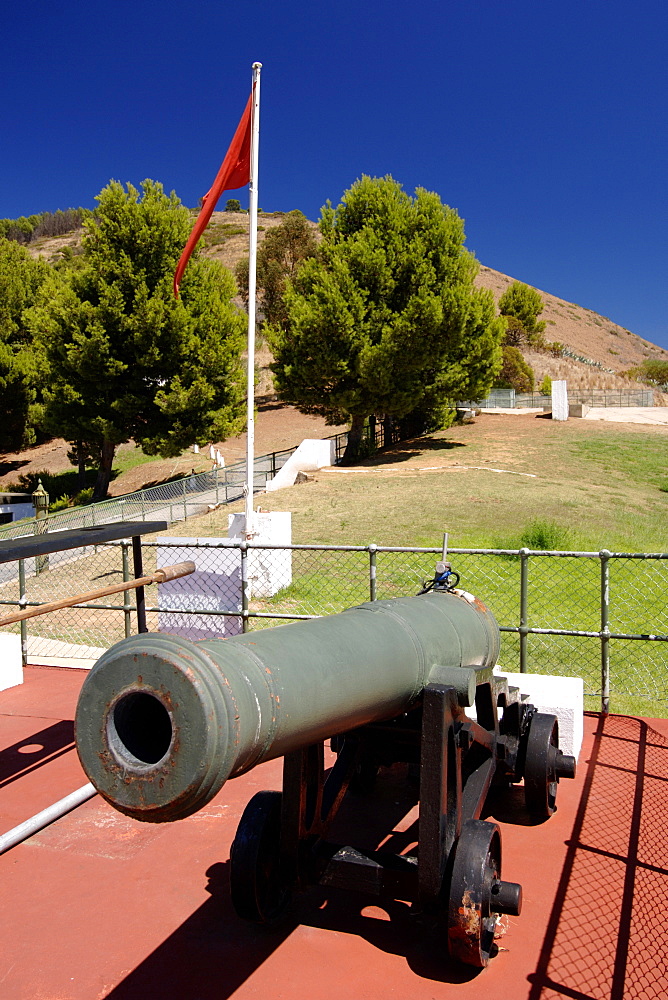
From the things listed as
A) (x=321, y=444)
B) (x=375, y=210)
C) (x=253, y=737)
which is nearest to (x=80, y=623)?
(x=253, y=737)

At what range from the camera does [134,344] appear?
2491 centimetres

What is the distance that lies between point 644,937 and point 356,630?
1927mm

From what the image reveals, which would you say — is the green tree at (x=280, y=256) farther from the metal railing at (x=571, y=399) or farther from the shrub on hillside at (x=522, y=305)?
the shrub on hillside at (x=522, y=305)

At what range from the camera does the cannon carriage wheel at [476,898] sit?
289cm

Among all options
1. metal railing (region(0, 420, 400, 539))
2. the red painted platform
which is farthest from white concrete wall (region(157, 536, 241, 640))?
metal railing (region(0, 420, 400, 539))

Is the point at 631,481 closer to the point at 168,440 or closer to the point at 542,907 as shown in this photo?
the point at 168,440

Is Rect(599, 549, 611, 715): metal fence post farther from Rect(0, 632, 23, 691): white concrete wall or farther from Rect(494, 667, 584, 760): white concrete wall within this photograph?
Rect(0, 632, 23, 691): white concrete wall

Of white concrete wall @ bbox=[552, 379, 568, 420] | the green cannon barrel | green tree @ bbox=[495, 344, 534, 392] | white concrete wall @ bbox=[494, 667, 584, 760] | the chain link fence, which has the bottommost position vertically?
the chain link fence

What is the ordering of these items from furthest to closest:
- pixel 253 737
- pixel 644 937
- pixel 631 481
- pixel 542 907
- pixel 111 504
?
pixel 631 481 < pixel 111 504 < pixel 542 907 < pixel 644 937 < pixel 253 737

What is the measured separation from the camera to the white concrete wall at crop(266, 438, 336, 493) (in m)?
22.3

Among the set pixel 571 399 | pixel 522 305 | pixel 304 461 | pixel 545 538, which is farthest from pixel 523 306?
pixel 545 538

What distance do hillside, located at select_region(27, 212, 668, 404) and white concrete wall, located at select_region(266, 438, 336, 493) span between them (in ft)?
146

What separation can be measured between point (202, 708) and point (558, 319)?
105419 millimetres

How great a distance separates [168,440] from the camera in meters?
25.5
